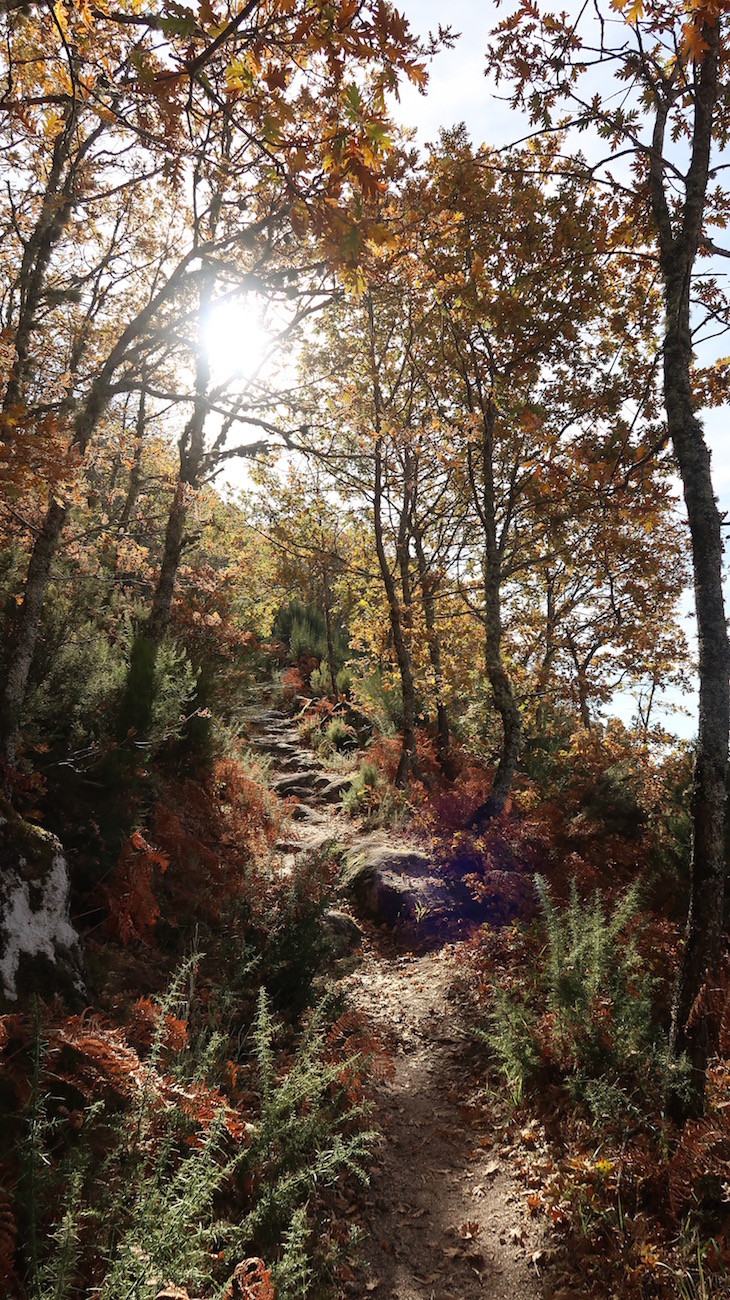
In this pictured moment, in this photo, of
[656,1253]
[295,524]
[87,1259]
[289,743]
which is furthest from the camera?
[289,743]

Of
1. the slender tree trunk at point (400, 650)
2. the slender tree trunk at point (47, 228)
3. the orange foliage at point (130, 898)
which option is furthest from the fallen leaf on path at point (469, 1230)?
the slender tree trunk at point (400, 650)

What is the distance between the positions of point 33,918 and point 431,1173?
285cm

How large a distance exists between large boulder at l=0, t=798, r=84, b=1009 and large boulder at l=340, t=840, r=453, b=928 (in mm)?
3416

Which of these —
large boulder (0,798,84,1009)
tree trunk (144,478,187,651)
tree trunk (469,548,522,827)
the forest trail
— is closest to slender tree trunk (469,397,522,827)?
tree trunk (469,548,522,827)

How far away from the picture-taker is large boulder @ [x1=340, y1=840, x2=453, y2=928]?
22.3ft

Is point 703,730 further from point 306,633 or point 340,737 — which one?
point 306,633

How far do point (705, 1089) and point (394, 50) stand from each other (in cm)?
519

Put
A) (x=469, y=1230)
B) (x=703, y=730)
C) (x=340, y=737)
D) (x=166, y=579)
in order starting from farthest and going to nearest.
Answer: (x=340, y=737) → (x=166, y=579) → (x=703, y=730) → (x=469, y=1230)

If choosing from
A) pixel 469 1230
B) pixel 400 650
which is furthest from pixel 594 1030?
pixel 400 650

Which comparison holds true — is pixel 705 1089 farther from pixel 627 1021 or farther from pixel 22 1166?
pixel 22 1166

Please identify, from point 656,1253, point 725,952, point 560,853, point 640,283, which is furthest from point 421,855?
point 640,283

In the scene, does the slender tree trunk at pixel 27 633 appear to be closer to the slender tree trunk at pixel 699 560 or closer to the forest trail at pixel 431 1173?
the forest trail at pixel 431 1173

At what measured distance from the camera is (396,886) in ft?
23.4

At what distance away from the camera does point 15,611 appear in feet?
16.5
